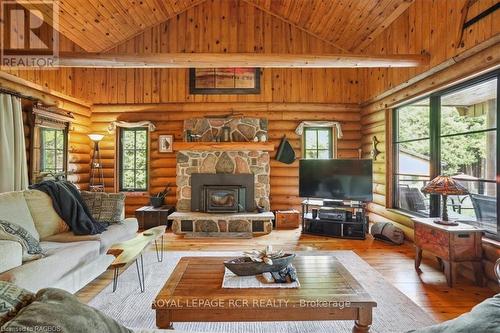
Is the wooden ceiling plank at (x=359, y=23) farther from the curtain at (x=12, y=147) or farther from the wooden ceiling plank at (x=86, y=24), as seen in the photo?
the curtain at (x=12, y=147)

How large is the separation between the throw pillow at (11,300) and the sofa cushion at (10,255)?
1412 millimetres

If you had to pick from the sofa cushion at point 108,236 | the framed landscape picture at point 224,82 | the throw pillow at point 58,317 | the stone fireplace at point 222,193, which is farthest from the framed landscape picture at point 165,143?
the throw pillow at point 58,317

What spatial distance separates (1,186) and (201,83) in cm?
375

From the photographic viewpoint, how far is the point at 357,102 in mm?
6164

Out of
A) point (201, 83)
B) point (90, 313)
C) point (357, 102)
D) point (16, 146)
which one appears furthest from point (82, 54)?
point (357, 102)

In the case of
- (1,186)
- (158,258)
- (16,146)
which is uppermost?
(16,146)

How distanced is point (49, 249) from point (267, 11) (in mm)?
5514

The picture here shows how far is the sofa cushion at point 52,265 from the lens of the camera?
210 cm

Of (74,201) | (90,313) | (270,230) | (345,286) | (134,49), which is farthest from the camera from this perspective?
(134,49)

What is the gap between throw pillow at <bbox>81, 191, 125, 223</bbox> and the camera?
12.5ft

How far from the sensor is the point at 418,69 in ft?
13.6

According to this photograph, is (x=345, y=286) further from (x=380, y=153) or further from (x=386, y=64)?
(x=380, y=153)

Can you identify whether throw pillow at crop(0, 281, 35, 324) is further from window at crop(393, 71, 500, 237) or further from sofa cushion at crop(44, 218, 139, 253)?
window at crop(393, 71, 500, 237)

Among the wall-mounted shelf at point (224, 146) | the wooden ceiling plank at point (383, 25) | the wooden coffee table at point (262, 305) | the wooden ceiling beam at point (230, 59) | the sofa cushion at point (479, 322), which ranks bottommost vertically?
the wooden coffee table at point (262, 305)
